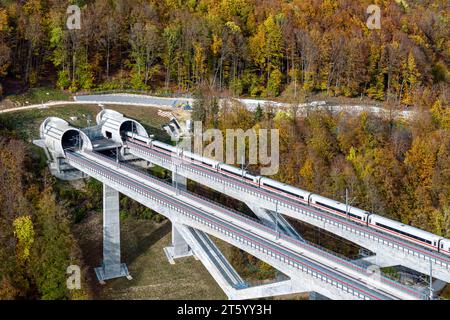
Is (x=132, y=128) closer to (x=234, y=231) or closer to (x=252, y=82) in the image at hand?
(x=252, y=82)

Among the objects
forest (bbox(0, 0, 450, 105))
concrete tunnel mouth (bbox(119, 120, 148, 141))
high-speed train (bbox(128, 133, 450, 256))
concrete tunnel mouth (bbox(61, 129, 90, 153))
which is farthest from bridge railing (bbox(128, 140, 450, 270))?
forest (bbox(0, 0, 450, 105))

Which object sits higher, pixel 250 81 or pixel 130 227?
pixel 250 81

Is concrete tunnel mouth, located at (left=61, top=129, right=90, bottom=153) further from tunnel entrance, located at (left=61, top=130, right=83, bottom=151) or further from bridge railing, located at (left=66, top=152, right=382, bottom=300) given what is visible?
bridge railing, located at (left=66, top=152, right=382, bottom=300)

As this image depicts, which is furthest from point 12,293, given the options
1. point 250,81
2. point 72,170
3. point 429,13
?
point 429,13

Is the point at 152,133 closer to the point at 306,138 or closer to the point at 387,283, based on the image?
the point at 306,138

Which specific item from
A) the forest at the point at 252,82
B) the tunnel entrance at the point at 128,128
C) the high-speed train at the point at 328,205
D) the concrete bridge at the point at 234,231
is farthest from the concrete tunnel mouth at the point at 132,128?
the forest at the point at 252,82

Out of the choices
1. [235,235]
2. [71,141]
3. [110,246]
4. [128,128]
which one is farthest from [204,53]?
[235,235]
